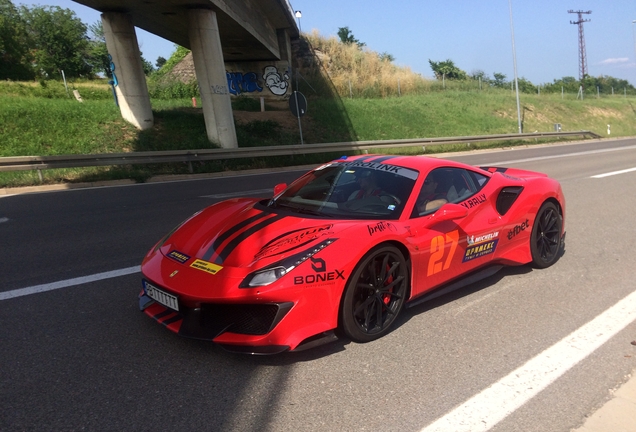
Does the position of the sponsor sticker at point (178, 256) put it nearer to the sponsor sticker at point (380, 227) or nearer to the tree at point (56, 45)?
the sponsor sticker at point (380, 227)

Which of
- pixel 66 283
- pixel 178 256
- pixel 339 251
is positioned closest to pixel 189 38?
pixel 66 283

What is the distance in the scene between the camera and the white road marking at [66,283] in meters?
4.46

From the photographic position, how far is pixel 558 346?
141 inches

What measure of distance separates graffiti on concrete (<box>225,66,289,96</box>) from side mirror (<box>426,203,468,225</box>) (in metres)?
27.4

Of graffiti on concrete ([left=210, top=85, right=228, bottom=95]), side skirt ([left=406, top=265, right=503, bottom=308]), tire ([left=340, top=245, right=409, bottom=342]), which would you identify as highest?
graffiti on concrete ([left=210, top=85, right=228, bottom=95])

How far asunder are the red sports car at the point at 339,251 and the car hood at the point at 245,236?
1 centimetres

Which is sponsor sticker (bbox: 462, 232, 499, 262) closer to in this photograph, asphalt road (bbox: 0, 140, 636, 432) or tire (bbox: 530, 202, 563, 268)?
asphalt road (bbox: 0, 140, 636, 432)

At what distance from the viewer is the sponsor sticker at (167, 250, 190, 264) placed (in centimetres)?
359

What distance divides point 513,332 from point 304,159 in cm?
1569

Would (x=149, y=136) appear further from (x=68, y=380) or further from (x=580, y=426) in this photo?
(x=580, y=426)

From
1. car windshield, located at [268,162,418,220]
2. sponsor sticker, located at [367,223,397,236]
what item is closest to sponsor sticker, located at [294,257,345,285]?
sponsor sticker, located at [367,223,397,236]

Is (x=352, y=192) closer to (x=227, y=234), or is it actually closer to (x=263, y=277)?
(x=227, y=234)

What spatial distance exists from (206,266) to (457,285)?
7.42 ft

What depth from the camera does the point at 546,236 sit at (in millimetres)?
5375
